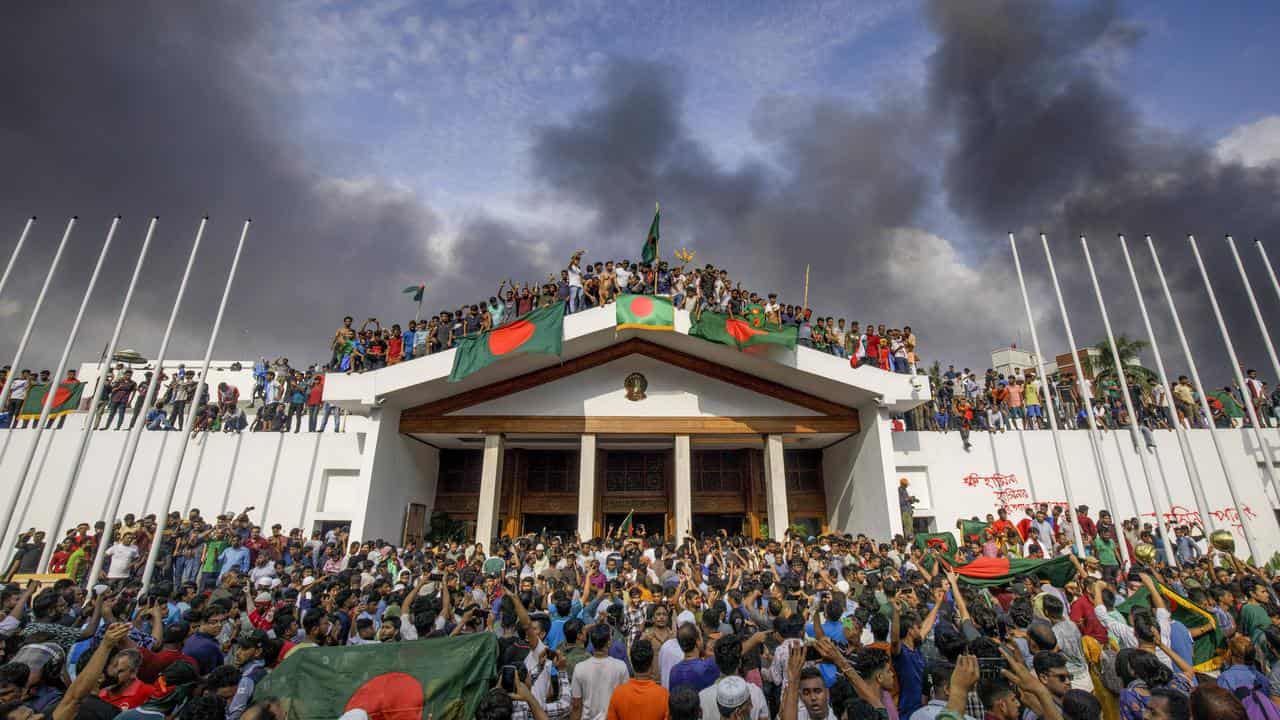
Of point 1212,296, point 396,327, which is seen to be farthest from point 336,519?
point 1212,296

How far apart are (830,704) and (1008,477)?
1654 cm

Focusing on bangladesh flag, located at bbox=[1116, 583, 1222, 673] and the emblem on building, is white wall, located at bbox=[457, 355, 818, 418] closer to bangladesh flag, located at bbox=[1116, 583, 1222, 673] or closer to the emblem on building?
the emblem on building

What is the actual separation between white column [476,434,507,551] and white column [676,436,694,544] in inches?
189

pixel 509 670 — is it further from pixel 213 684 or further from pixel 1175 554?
pixel 1175 554

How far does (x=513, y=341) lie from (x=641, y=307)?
11.0ft

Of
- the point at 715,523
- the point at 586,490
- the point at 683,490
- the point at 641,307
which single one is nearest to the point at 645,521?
the point at 715,523

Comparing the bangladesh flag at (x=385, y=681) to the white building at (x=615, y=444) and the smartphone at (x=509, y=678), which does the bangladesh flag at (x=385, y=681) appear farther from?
the white building at (x=615, y=444)

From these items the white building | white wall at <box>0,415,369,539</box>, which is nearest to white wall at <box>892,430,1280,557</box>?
the white building

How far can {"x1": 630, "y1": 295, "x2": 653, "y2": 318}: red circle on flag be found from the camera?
15.2m

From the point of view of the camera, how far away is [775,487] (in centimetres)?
1596

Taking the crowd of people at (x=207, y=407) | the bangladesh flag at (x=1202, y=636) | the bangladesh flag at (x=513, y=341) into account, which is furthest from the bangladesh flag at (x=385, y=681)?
the crowd of people at (x=207, y=407)

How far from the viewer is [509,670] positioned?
13.2 feet

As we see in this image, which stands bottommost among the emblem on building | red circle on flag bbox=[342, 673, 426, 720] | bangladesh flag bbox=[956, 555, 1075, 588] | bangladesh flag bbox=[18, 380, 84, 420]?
red circle on flag bbox=[342, 673, 426, 720]

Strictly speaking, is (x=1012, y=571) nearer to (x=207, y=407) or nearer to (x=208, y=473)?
(x=208, y=473)
